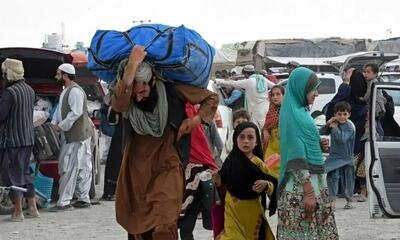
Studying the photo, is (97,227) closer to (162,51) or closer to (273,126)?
(273,126)

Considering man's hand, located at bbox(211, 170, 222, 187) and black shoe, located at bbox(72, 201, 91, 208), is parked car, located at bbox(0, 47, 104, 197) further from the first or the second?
man's hand, located at bbox(211, 170, 222, 187)

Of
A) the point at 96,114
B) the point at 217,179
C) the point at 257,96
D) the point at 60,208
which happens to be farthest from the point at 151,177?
the point at 96,114

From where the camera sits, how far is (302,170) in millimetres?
5910

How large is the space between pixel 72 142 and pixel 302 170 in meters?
4.96

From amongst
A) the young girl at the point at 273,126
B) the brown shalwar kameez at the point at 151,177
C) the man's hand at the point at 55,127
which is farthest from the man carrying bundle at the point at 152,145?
the man's hand at the point at 55,127

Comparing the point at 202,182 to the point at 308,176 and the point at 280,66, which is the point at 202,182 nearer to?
the point at 308,176

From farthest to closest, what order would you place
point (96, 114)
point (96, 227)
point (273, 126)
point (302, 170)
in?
point (96, 114) < point (96, 227) < point (273, 126) < point (302, 170)

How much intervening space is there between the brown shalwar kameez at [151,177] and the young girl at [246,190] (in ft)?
2.17

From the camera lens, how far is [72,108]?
1004cm

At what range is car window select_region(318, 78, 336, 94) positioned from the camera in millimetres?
17844

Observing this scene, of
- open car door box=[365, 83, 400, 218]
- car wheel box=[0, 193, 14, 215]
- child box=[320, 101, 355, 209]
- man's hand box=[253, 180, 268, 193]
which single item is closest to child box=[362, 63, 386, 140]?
child box=[320, 101, 355, 209]

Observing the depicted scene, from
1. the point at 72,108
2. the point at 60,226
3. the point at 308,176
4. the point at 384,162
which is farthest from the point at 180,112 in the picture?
the point at 72,108

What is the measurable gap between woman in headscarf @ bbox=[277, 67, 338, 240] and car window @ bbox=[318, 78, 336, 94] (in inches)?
468

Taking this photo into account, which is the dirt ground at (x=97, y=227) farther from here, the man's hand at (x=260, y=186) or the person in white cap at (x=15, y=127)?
the man's hand at (x=260, y=186)
